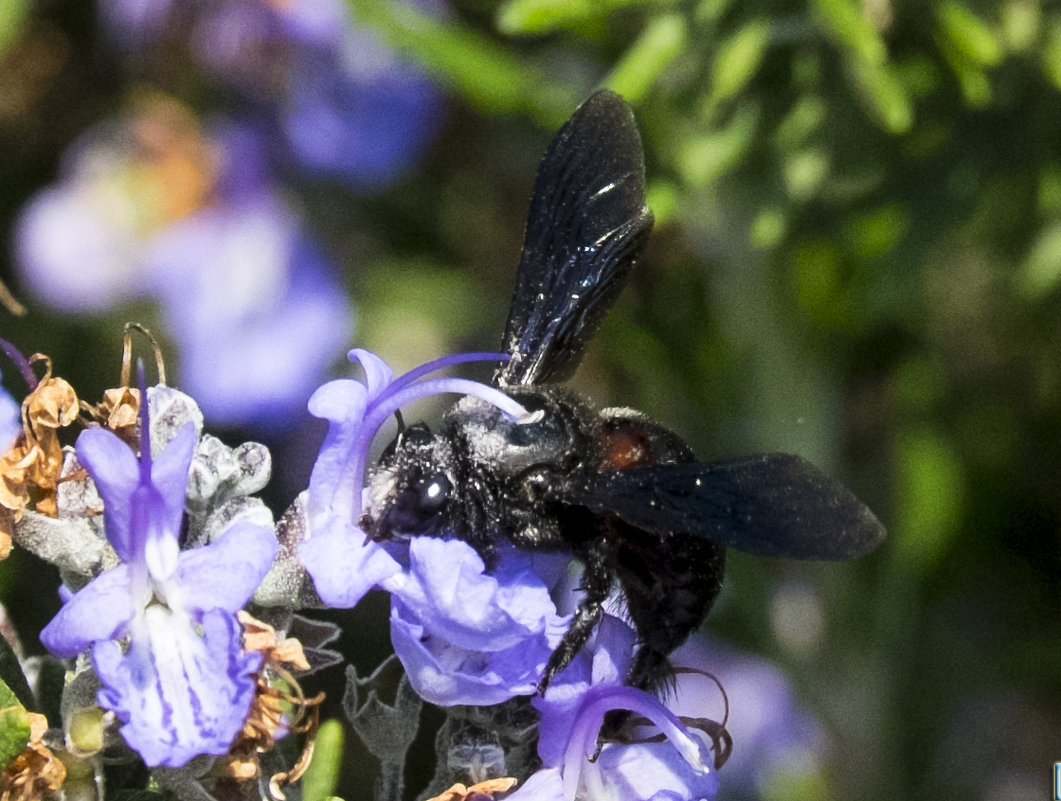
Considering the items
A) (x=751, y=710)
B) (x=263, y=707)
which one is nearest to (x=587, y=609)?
(x=263, y=707)

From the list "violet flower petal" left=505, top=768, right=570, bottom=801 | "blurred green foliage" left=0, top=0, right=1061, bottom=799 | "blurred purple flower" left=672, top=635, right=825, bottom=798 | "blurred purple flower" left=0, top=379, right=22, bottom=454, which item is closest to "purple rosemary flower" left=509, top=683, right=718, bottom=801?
"violet flower petal" left=505, top=768, right=570, bottom=801

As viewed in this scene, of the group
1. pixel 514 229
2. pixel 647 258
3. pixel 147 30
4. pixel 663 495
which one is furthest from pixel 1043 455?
pixel 147 30

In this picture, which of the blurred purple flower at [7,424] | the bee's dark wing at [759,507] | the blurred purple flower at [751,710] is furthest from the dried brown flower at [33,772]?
the blurred purple flower at [751,710]

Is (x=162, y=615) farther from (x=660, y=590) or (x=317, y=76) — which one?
(x=317, y=76)

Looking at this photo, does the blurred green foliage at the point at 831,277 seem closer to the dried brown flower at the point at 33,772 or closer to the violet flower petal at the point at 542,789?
the violet flower petal at the point at 542,789

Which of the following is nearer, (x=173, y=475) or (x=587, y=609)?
(x=173, y=475)

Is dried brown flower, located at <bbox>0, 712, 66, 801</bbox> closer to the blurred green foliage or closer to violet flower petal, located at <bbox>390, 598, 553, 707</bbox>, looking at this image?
violet flower petal, located at <bbox>390, 598, 553, 707</bbox>

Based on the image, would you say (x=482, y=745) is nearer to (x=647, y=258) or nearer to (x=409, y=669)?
(x=409, y=669)
